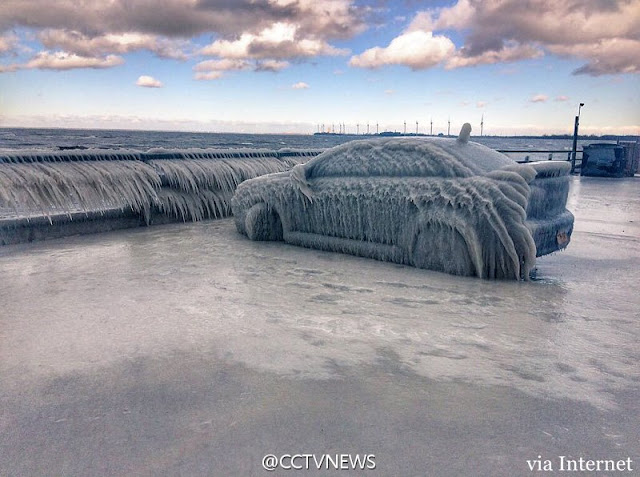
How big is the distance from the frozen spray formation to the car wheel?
1962 millimetres

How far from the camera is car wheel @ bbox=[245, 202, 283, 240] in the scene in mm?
5578

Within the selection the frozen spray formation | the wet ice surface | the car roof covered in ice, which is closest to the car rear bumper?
the wet ice surface

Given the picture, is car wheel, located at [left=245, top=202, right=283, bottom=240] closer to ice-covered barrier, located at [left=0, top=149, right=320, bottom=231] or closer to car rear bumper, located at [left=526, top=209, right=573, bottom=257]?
ice-covered barrier, located at [left=0, top=149, right=320, bottom=231]

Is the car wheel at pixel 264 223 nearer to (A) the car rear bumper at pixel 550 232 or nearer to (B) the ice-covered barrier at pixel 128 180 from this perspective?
(B) the ice-covered barrier at pixel 128 180

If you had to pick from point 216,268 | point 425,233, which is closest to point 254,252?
point 216,268

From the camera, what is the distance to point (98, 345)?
8.39ft

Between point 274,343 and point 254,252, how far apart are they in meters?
2.53

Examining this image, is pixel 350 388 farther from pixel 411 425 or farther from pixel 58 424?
pixel 58 424

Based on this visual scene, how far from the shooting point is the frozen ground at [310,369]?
1.67m

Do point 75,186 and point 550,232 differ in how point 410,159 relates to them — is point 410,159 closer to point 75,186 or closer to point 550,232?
point 550,232

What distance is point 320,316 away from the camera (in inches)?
119

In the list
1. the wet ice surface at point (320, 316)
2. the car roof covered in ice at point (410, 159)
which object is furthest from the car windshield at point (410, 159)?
the wet ice surface at point (320, 316)

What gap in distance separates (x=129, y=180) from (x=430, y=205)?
4308 mm

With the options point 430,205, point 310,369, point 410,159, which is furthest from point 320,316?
point 410,159
